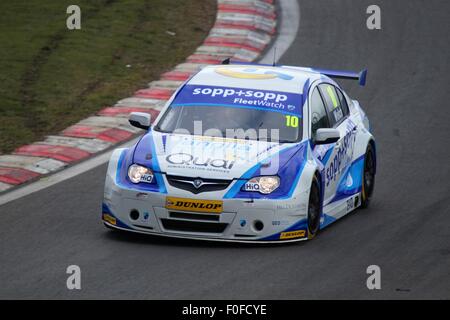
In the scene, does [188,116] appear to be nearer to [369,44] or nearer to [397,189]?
[397,189]

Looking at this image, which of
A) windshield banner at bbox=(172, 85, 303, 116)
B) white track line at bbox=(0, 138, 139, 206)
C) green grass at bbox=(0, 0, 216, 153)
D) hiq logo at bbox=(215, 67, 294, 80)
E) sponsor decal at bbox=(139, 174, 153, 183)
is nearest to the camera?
sponsor decal at bbox=(139, 174, 153, 183)

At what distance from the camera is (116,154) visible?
11.4 m

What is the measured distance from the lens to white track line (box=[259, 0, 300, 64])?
19.2 m

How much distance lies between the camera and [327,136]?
11.5 m

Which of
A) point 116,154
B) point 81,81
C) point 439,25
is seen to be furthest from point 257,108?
point 439,25

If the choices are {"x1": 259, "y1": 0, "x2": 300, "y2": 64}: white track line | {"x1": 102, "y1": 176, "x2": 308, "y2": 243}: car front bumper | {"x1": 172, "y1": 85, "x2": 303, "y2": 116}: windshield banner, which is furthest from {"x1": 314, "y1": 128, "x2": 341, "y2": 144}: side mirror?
{"x1": 259, "y1": 0, "x2": 300, "y2": 64}: white track line

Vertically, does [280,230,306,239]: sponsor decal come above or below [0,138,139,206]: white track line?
above

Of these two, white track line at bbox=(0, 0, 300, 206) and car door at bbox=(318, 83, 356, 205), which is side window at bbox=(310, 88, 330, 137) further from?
white track line at bbox=(0, 0, 300, 206)

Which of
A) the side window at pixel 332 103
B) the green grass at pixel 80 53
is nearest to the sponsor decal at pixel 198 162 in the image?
the side window at pixel 332 103

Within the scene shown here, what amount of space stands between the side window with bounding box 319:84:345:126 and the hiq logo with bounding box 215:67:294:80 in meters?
0.44

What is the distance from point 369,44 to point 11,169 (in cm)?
845

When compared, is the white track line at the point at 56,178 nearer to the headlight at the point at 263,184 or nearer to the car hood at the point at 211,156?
the car hood at the point at 211,156

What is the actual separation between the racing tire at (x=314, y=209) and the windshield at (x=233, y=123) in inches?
22.4

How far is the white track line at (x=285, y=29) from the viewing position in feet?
63.2
